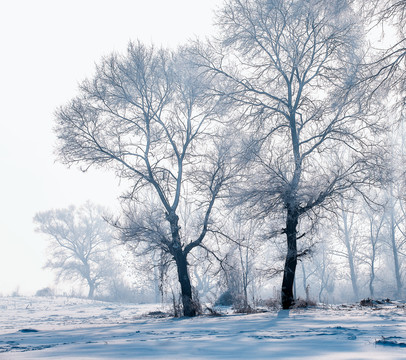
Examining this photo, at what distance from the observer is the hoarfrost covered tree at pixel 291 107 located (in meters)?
11.8

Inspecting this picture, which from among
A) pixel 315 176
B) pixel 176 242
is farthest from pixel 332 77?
pixel 176 242

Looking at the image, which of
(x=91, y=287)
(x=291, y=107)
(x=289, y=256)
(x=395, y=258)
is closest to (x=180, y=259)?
(x=289, y=256)

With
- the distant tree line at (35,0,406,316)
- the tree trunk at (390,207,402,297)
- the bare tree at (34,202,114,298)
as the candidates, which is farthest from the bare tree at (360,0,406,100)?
the bare tree at (34,202,114,298)

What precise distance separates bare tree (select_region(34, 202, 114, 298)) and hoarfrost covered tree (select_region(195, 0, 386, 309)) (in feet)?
119

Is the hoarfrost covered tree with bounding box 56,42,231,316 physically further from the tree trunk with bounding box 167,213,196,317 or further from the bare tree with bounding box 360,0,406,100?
the bare tree with bounding box 360,0,406,100

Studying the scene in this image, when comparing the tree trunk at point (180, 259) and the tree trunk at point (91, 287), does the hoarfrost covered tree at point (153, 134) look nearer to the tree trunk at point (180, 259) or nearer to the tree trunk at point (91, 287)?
the tree trunk at point (180, 259)

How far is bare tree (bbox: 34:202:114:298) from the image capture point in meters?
46.5

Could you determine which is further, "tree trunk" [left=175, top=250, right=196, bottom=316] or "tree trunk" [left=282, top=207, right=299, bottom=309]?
"tree trunk" [left=175, top=250, right=196, bottom=316]

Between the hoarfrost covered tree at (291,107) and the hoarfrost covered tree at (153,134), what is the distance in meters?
1.23

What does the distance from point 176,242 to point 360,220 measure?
82.5 feet

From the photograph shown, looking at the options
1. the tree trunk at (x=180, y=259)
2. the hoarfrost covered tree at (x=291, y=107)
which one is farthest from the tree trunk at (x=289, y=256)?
the tree trunk at (x=180, y=259)

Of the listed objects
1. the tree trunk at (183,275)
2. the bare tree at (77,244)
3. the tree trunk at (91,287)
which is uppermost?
the bare tree at (77,244)

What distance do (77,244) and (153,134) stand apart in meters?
35.8

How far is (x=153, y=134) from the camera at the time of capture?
14930 mm
